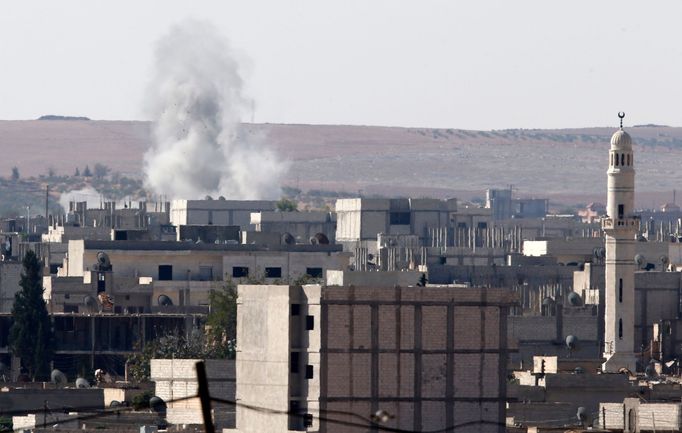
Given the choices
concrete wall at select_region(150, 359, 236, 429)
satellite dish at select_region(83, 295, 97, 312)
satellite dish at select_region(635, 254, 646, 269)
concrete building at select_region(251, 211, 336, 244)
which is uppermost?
concrete building at select_region(251, 211, 336, 244)

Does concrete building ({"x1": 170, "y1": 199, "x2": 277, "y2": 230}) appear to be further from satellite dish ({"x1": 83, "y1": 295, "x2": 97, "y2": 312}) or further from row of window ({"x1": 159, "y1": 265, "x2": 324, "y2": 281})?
satellite dish ({"x1": 83, "y1": 295, "x2": 97, "y2": 312})

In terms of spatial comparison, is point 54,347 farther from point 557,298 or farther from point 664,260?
point 664,260

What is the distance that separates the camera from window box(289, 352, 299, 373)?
5472 centimetres

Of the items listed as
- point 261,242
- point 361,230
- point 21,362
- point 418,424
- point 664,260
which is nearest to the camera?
point 418,424

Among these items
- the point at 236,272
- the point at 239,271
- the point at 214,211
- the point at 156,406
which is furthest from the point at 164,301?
the point at 214,211

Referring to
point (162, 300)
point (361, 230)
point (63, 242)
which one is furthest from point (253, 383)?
point (361, 230)

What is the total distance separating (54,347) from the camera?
281 ft

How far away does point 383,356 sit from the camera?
179 feet

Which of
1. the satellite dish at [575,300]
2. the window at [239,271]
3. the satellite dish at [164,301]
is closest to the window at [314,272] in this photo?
the window at [239,271]

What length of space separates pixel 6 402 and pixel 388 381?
14.1m

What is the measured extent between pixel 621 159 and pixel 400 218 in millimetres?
51387

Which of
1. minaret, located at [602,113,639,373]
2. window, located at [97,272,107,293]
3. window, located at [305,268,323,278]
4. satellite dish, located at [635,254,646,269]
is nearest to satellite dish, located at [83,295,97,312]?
window, located at [97,272,107,293]

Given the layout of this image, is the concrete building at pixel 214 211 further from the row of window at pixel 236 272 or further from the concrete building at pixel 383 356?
the concrete building at pixel 383 356

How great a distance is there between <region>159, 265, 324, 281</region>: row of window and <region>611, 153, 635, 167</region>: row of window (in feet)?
38.9
